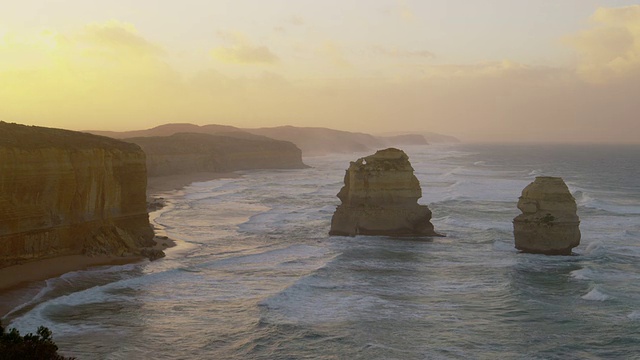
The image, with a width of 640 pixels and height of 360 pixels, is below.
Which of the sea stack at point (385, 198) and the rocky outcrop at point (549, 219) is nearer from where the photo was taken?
the rocky outcrop at point (549, 219)

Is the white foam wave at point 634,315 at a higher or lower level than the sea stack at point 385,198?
lower

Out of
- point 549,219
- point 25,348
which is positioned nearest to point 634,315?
point 549,219

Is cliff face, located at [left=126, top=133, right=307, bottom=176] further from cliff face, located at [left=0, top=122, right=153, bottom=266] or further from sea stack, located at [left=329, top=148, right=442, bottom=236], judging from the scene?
sea stack, located at [left=329, top=148, right=442, bottom=236]

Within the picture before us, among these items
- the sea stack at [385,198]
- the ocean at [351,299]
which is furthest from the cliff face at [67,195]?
the sea stack at [385,198]

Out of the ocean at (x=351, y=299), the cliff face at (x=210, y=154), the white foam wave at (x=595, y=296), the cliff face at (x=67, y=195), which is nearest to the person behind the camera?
the ocean at (x=351, y=299)

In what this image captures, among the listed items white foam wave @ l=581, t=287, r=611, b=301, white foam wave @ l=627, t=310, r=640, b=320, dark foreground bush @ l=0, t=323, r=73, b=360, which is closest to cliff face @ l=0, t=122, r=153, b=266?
dark foreground bush @ l=0, t=323, r=73, b=360

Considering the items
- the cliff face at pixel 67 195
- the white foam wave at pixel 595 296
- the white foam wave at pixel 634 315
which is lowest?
the white foam wave at pixel 634 315

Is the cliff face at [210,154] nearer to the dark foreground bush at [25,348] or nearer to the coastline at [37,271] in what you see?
the coastline at [37,271]
